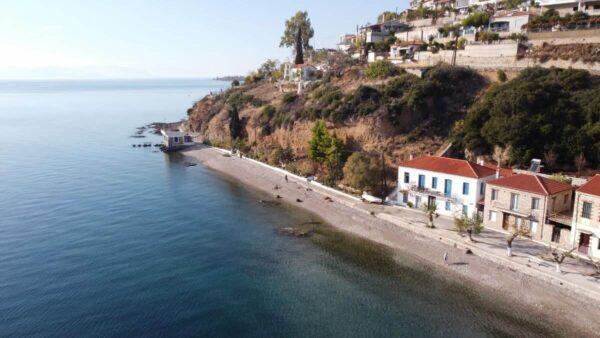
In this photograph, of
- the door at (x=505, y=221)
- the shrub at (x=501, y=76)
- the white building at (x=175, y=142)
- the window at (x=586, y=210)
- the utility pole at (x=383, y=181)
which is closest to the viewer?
the window at (x=586, y=210)

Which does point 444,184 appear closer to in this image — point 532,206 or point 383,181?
point 532,206

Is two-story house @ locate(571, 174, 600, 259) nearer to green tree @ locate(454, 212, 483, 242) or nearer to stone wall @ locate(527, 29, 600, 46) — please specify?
green tree @ locate(454, 212, 483, 242)

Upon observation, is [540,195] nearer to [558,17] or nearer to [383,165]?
[383,165]

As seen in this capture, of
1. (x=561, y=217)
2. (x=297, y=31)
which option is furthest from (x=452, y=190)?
(x=297, y=31)

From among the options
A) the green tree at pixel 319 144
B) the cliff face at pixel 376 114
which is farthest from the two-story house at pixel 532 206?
the green tree at pixel 319 144

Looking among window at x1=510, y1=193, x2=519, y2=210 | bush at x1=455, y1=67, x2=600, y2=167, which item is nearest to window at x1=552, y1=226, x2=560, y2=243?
window at x1=510, y1=193, x2=519, y2=210

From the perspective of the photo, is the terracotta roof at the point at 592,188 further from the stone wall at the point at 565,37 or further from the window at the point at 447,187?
the stone wall at the point at 565,37

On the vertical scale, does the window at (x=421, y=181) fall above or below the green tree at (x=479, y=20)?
below
